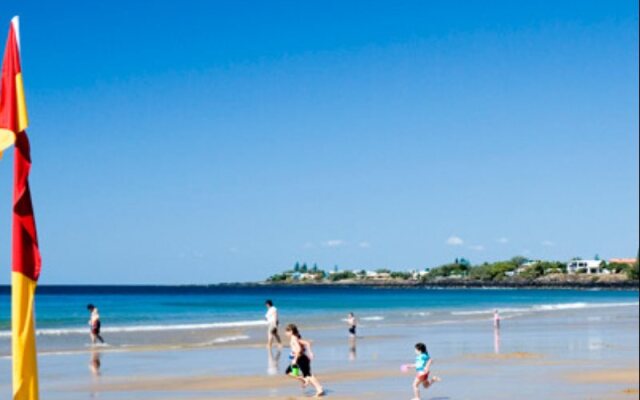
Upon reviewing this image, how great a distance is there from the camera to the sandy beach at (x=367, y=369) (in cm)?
1778

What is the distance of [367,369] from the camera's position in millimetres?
22453

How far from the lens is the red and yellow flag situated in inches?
214

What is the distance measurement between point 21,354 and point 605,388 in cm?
1442

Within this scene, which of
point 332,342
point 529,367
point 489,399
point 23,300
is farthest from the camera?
point 332,342

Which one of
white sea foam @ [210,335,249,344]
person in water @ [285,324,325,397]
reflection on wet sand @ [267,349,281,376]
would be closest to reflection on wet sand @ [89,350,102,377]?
reflection on wet sand @ [267,349,281,376]

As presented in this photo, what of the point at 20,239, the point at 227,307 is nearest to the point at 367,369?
the point at 20,239

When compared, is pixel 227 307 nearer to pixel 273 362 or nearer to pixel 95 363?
pixel 95 363

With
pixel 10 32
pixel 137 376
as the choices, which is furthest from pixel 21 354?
pixel 137 376

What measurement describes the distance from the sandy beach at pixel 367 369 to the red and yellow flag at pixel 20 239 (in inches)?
466

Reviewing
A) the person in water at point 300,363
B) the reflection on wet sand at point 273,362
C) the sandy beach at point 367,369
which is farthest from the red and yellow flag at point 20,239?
the reflection on wet sand at point 273,362

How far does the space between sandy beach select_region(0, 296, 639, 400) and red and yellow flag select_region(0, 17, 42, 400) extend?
11.8 metres

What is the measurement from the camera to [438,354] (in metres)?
27.1

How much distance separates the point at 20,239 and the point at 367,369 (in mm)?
17637

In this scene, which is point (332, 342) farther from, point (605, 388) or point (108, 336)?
point (605, 388)
